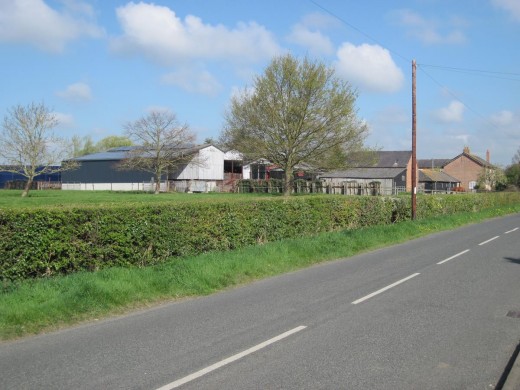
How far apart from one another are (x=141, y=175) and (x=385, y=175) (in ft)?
123

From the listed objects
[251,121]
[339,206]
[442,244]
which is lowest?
[442,244]

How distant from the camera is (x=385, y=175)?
78938 mm

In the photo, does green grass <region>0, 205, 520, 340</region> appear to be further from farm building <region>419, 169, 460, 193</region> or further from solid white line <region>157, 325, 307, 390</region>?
farm building <region>419, 169, 460, 193</region>

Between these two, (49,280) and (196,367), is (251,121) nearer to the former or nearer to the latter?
(49,280)

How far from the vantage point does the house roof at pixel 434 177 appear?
89312mm

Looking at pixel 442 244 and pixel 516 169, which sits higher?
pixel 516 169

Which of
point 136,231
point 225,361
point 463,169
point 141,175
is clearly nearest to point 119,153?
point 141,175

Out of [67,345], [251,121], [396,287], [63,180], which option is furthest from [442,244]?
[63,180]

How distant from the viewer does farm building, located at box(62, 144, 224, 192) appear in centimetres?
6925

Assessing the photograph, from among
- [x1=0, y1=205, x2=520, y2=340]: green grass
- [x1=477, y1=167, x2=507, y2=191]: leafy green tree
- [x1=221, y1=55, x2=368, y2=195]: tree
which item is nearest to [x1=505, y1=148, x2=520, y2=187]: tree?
[x1=477, y1=167, x2=507, y2=191]: leafy green tree

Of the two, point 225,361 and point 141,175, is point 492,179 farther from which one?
point 225,361

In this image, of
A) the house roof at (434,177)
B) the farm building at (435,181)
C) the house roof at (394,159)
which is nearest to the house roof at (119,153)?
the house roof at (394,159)

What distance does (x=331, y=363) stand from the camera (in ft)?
17.9

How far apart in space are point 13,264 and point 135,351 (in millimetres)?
4356
